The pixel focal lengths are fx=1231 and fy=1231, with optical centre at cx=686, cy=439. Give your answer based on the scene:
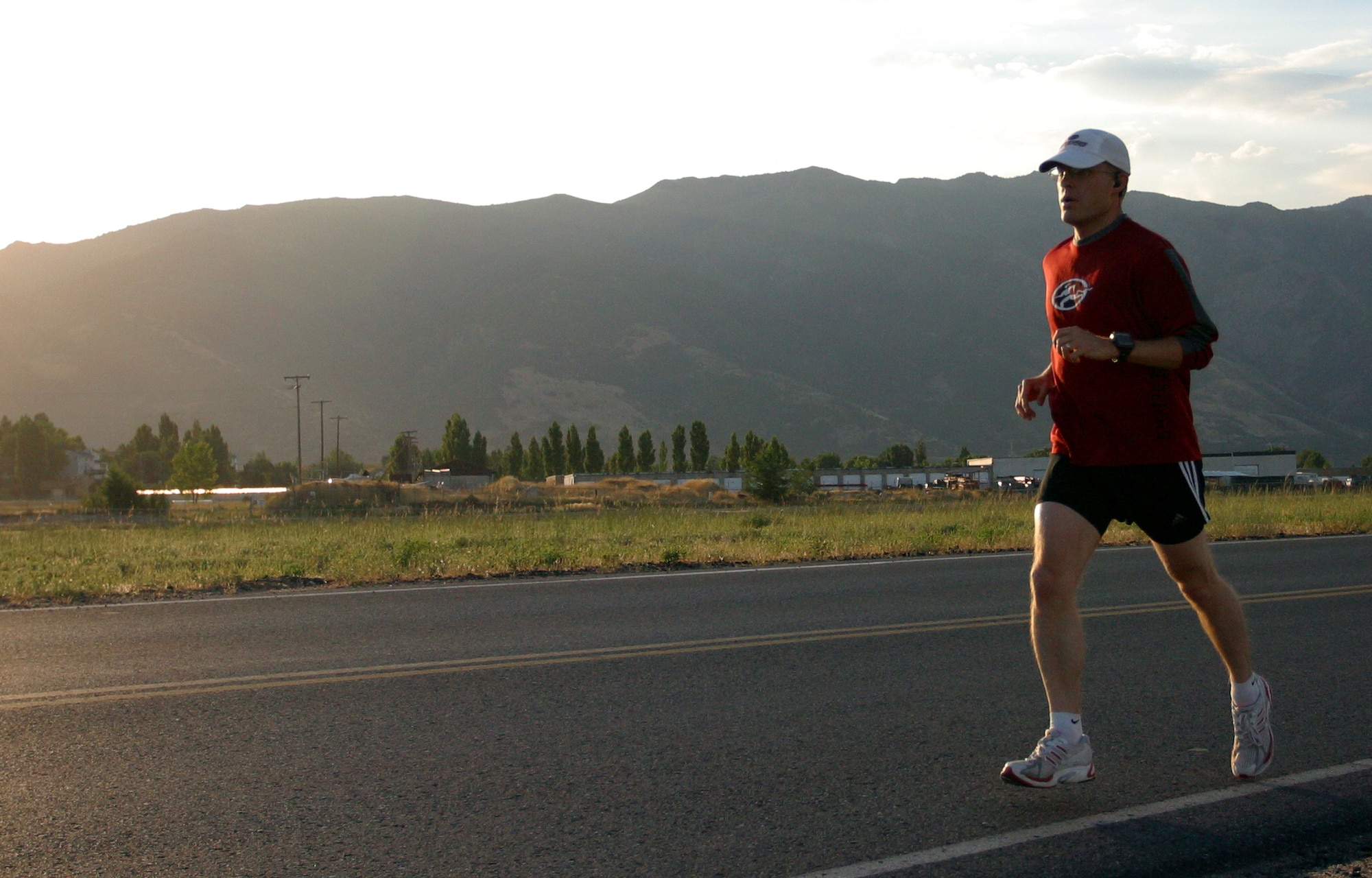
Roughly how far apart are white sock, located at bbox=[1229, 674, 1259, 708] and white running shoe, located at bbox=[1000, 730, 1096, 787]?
67 cm

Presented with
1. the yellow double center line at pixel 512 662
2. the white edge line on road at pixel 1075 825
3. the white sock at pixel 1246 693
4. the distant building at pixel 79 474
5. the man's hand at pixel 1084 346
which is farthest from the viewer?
the distant building at pixel 79 474

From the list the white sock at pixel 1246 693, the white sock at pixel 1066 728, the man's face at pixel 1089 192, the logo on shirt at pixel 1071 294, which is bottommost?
the white sock at pixel 1066 728

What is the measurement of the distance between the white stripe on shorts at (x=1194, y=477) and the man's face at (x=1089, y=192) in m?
0.97

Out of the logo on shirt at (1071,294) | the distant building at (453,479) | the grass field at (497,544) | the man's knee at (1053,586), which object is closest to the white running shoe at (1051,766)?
the man's knee at (1053,586)

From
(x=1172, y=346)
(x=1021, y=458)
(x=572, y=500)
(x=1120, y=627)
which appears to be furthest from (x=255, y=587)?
(x=1021, y=458)

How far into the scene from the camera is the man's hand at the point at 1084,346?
434 centimetres

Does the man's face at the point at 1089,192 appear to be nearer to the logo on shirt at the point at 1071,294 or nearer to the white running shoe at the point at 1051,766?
the logo on shirt at the point at 1071,294

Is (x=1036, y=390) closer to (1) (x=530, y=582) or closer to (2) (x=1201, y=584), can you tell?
(2) (x=1201, y=584)

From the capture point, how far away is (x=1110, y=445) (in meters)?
4.57

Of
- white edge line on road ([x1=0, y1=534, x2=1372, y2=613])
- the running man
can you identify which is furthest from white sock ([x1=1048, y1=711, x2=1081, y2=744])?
white edge line on road ([x1=0, y1=534, x2=1372, y2=613])

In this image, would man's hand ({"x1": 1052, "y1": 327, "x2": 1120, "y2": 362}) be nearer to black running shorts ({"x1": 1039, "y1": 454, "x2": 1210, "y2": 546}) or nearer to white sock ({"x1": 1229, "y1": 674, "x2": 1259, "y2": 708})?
black running shorts ({"x1": 1039, "y1": 454, "x2": 1210, "y2": 546})

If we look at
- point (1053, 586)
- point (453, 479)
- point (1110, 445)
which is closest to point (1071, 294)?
point (1110, 445)

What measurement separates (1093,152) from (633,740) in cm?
299

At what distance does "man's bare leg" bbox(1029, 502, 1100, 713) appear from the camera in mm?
4559
